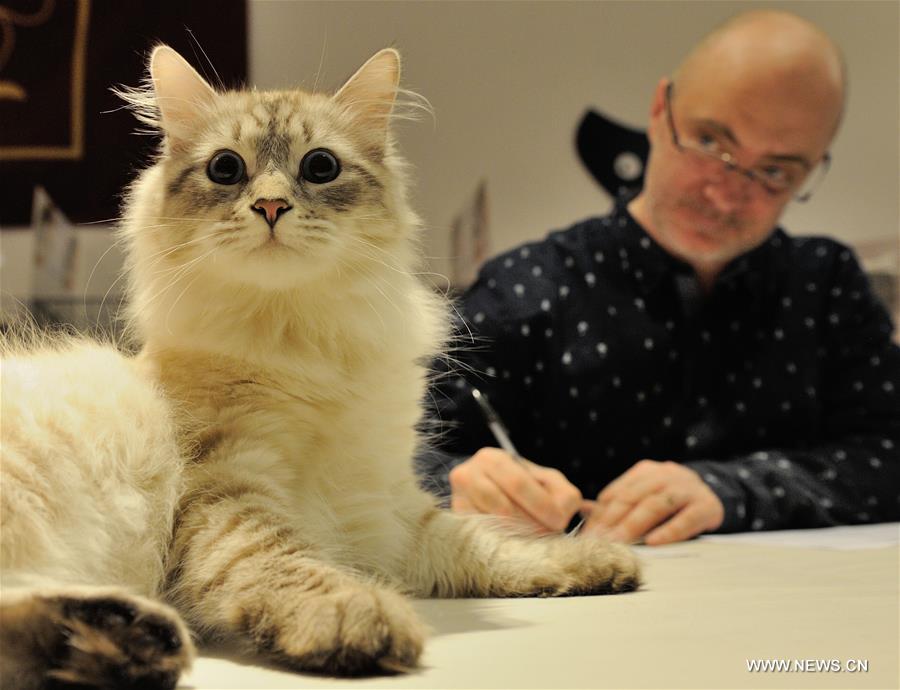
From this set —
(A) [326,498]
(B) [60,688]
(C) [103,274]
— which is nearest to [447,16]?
(C) [103,274]

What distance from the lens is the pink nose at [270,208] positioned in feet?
3.07

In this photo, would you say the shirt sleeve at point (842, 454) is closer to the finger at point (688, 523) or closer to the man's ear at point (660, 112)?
the finger at point (688, 523)

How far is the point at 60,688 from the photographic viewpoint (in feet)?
1.95

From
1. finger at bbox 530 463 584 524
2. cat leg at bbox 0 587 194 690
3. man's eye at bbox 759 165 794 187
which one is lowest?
finger at bbox 530 463 584 524

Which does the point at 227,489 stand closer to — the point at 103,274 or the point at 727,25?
the point at 103,274

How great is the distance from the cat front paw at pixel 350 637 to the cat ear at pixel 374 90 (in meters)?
0.69

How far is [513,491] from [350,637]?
0.79m

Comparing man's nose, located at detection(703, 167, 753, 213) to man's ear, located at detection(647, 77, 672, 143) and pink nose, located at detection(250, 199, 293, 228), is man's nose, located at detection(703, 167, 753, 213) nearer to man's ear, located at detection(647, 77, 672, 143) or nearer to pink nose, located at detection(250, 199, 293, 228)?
man's ear, located at detection(647, 77, 672, 143)

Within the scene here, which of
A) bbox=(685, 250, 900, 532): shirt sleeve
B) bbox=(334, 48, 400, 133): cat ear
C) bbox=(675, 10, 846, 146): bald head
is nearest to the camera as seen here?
bbox=(334, 48, 400, 133): cat ear

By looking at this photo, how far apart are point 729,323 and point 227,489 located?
1.43 meters

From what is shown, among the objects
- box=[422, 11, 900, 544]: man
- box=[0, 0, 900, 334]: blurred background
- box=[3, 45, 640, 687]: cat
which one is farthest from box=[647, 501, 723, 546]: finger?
box=[0, 0, 900, 334]: blurred background

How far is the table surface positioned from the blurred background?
658 mm

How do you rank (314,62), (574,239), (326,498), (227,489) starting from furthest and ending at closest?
(574,239)
(314,62)
(326,498)
(227,489)

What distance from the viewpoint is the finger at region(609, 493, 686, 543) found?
1.49m
